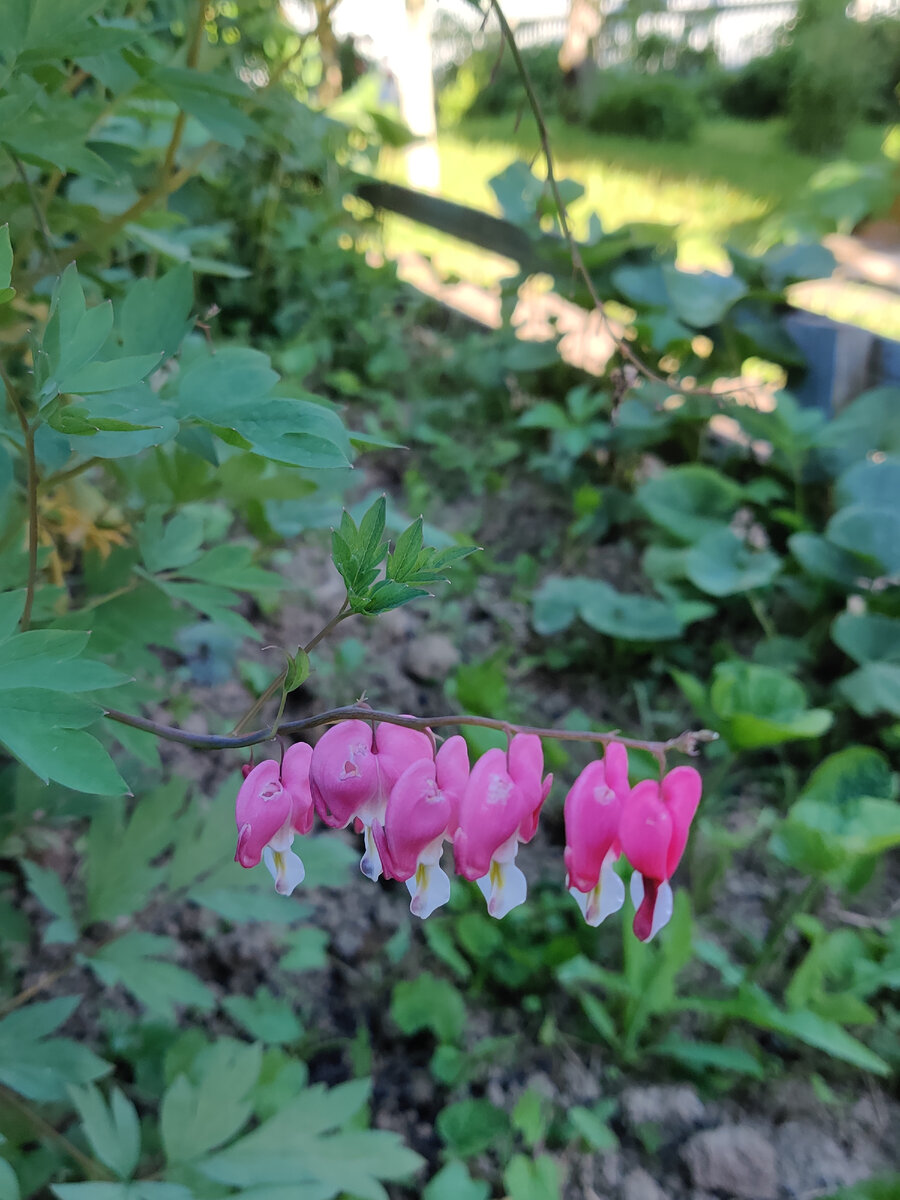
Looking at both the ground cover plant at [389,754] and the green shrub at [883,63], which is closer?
the ground cover plant at [389,754]

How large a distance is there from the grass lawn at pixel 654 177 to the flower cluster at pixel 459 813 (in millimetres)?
2807

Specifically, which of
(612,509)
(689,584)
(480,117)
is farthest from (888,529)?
(480,117)

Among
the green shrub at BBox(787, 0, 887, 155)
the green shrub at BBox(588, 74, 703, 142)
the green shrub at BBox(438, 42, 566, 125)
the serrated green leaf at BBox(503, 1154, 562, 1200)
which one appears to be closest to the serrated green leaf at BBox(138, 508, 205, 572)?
the serrated green leaf at BBox(503, 1154, 562, 1200)

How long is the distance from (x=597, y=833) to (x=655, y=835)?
0.03 metres

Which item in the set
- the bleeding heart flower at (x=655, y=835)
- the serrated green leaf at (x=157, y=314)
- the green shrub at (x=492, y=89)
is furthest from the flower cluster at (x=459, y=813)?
the green shrub at (x=492, y=89)

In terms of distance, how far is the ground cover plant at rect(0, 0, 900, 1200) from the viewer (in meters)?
0.43

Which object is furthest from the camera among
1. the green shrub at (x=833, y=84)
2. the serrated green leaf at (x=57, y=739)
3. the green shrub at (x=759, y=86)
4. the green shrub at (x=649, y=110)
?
the green shrub at (x=759, y=86)

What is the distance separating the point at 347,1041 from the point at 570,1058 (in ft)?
0.89

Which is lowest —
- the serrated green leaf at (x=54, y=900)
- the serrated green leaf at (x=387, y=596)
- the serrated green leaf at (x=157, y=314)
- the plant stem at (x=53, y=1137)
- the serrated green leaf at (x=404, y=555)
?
the plant stem at (x=53, y=1137)

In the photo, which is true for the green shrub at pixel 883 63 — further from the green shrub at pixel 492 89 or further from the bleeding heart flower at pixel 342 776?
the bleeding heart flower at pixel 342 776

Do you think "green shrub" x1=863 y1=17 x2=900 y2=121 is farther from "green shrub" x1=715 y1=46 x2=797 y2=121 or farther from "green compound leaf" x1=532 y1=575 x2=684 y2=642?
"green compound leaf" x1=532 y1=575 x2=684 y2=642

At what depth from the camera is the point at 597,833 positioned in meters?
0.43

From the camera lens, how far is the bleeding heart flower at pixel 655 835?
0.42 m

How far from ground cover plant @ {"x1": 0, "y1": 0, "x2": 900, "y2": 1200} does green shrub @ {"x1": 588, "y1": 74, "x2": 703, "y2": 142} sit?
7964mm
